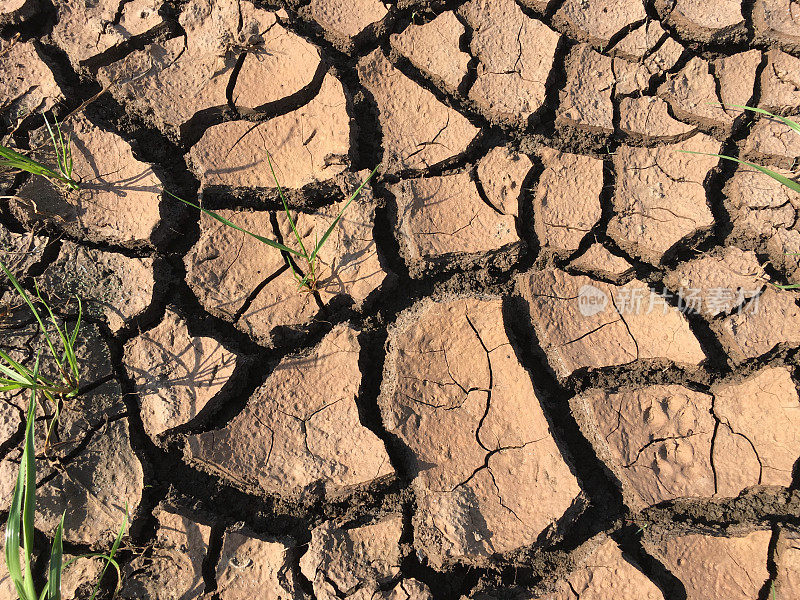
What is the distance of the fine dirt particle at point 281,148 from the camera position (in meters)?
1.87

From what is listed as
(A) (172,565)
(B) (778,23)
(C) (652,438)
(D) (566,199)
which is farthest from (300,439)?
(B) (778,23)

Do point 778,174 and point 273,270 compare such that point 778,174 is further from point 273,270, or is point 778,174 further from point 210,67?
point 210,67

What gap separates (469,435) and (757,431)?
2.93 ft

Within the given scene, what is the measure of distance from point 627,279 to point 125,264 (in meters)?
1.66

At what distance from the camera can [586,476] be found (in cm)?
168

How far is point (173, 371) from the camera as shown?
1.70 m

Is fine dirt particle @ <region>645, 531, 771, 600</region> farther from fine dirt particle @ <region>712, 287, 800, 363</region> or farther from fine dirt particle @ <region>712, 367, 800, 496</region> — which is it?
fine dirt particle @ <region>712, 287, 800, 363</region>

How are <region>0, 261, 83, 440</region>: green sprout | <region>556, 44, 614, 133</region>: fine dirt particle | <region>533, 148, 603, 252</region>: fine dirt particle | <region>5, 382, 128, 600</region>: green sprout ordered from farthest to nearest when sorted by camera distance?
<region>556, 44, 614, 133</region>: fine dirt particle
<region>533, 148, 603, 252</region>: fine dirt particle
<region>0, 261, 83, 440</region>: green sprout
<region>5, 382, 128, 600</region>: green sprout

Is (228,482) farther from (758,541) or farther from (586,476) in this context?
(758,541)

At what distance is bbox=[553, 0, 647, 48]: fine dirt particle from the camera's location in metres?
2.05

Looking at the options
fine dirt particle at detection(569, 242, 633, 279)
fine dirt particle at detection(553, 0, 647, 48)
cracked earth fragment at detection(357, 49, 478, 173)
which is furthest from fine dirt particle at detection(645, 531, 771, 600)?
fine dirt particle at detection(553, 0, 647, 48)

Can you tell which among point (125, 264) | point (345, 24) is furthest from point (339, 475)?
point (345, 24)

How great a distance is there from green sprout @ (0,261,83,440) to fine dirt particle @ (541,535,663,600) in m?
1.54

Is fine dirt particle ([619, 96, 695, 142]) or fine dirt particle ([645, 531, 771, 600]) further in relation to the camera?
fine dirt particle ([619, 96, 695, 142])
